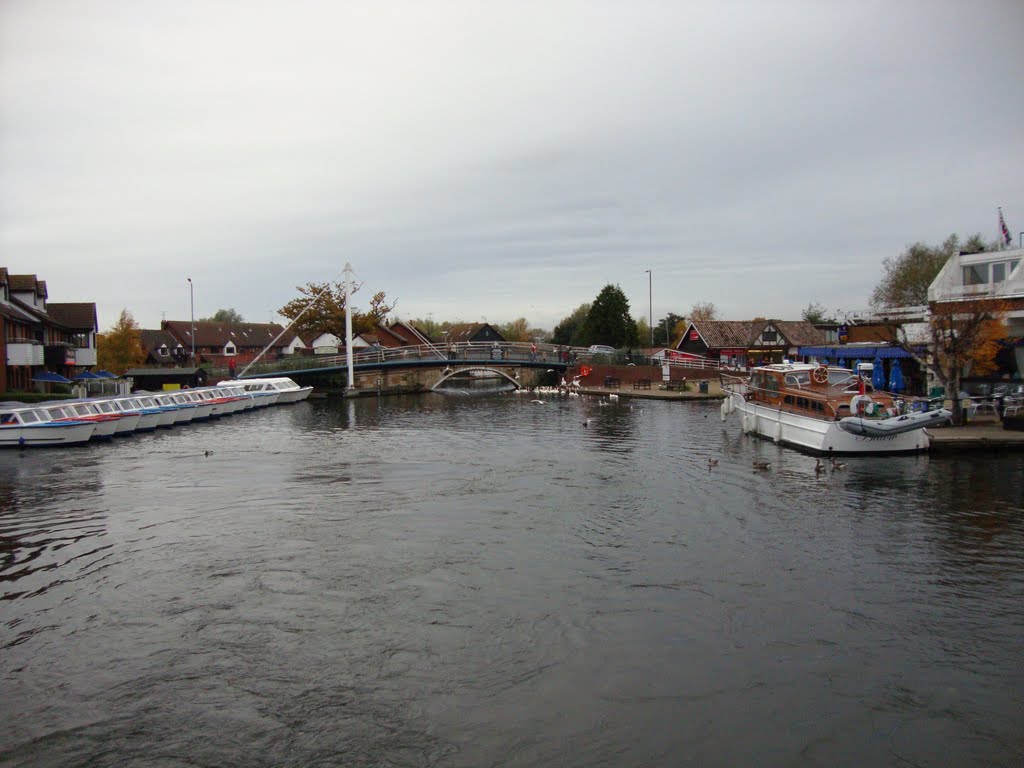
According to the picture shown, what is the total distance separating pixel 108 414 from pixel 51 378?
16.7 metres

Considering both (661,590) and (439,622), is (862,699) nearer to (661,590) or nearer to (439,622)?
(661,590)

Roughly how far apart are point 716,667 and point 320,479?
18165 millimetres

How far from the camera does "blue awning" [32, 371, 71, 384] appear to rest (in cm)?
5134

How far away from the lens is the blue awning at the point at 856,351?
48.0 m

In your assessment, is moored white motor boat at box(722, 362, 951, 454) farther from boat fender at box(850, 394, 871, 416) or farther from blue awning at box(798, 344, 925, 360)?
blue awning at box(798, 344, 925, 360)

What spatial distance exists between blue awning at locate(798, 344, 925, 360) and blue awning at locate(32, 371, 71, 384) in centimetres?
5258

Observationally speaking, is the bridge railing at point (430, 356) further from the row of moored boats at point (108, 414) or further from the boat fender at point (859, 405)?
the boat fender at point (859, 405)

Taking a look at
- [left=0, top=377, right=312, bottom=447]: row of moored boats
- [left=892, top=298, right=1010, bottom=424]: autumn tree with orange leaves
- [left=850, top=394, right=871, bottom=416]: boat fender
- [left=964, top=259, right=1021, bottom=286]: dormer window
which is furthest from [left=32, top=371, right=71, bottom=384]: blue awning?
[left=964, top=259, right=1021, bottom=286]: dormer window

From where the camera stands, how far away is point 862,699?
1080cm

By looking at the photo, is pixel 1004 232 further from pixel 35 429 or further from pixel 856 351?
pixel 35 429

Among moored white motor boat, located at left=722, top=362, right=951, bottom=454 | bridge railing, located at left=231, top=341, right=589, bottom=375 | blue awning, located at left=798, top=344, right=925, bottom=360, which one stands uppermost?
bridge railing, located at left=231, top=341, right=589, bottom=375

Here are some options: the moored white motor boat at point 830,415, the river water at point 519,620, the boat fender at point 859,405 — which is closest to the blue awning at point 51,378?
the river water at point 519,620

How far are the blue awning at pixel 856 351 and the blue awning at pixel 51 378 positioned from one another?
52583mm

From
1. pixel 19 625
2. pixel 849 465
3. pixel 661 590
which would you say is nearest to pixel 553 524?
pixel 661 590
